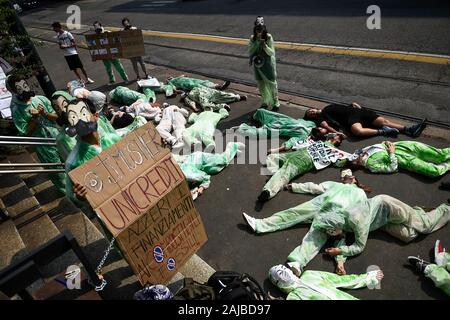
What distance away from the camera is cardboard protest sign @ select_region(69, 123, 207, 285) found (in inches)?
112

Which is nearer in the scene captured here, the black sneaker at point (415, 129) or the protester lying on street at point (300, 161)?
the protester lying on street at point (300, 161)

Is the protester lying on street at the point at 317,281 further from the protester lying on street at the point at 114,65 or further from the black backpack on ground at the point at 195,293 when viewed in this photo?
the protester lying on street at the point at 114,65

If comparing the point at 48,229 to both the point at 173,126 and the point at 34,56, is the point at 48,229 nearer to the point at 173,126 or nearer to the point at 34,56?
the point at 173,126

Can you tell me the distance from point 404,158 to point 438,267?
1.84m

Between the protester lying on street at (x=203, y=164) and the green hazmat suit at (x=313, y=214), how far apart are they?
1.30 metres

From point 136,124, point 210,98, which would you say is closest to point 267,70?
point 210,98

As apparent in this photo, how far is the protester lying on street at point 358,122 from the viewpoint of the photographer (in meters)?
5.40

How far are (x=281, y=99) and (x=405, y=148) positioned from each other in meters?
3.03

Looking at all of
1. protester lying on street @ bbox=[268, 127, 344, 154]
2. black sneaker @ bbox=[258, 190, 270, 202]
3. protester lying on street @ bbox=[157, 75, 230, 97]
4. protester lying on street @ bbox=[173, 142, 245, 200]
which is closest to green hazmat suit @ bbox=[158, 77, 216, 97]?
protester lying on street @ bbox=[157, 75, 230, 97]

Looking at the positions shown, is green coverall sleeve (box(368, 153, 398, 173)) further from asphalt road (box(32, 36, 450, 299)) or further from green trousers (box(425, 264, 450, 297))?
green trousers (box(425, 264, 450, 297))

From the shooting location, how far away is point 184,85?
8.52 meters

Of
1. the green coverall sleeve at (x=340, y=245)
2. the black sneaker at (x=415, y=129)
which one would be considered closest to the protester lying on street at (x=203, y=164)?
the green coverall sleeve at (x=340, y=245)

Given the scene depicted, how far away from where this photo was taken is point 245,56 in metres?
9.98

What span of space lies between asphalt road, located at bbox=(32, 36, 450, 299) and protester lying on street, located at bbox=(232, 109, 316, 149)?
0.75 meters
